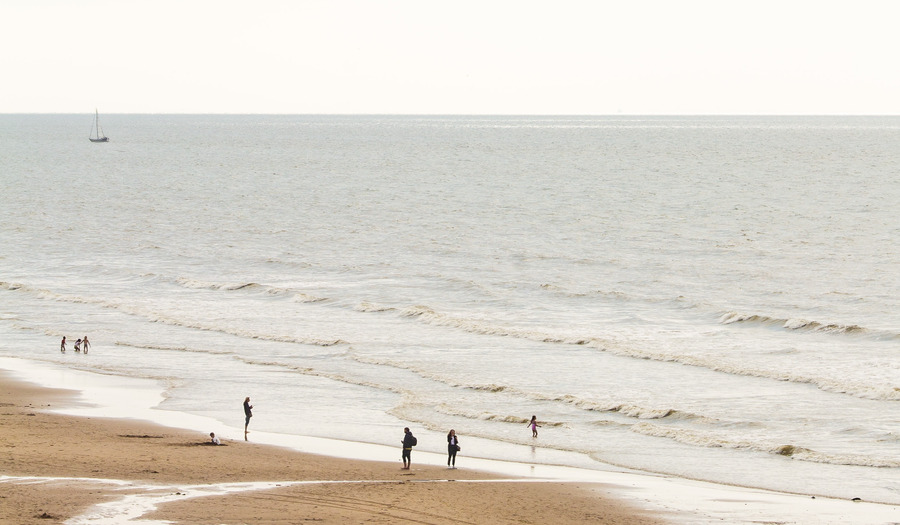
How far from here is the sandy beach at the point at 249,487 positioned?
2122 centimetres

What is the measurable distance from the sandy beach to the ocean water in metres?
3.30

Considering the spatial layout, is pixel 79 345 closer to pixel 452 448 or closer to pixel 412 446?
pixel 412 446

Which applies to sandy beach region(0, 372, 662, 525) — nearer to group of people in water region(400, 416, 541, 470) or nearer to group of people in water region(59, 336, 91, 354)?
group of people in water region(400, 416, 541, 470)

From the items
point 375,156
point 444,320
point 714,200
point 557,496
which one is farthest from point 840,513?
point 375,156

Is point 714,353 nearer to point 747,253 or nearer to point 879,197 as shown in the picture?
point 747,253

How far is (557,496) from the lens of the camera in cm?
2400

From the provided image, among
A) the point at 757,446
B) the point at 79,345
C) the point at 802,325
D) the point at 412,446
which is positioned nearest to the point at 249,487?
the point at 412,446

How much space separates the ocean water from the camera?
3091 cm

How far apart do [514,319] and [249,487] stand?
2526cm

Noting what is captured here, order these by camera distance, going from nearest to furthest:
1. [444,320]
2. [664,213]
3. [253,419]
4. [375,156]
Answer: [253,419]
[444,320]
[664,213]
[375,156]

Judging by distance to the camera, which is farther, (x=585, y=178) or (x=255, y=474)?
(x=585, y=178)

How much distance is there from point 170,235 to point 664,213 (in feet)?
133

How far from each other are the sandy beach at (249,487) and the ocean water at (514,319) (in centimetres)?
330

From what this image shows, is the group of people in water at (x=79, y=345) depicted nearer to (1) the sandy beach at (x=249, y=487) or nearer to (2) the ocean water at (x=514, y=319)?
(2) the ocean water at (x=514, y=319)
